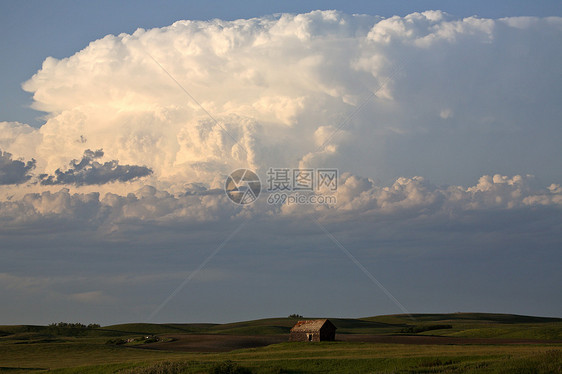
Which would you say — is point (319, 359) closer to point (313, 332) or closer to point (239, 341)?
point (313, 332)

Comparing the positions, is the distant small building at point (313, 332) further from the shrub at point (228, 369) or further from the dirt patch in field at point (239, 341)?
the shrub at point (228, 369)

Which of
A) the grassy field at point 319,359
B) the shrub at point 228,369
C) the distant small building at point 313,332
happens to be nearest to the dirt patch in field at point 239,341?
the distant small building at point 313,332

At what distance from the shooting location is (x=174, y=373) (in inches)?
1999

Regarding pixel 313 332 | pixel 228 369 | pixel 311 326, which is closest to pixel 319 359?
pixel 228 369

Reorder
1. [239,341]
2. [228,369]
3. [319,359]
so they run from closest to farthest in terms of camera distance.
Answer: [228,369] → [319,359] → [239,341]

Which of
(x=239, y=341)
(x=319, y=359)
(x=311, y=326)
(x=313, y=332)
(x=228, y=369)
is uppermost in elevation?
(x=311, y=326)

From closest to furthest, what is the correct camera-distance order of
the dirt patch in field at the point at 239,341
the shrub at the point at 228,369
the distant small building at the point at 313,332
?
the shrub at the point at 228,369 < the dirt patch in field at the point at 239,341 < the distant small building at the point at 313,332

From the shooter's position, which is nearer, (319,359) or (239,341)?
(319,359)

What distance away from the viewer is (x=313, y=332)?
82938 mm

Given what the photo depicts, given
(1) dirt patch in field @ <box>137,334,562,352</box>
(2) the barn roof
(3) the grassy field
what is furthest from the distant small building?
(3) the grassy field

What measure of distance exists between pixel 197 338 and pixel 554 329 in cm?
5520

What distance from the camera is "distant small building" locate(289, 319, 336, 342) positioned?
82.5 m

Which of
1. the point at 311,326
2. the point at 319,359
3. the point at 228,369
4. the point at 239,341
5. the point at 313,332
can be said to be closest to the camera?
the point at 228,369

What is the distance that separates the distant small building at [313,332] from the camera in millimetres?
82531
